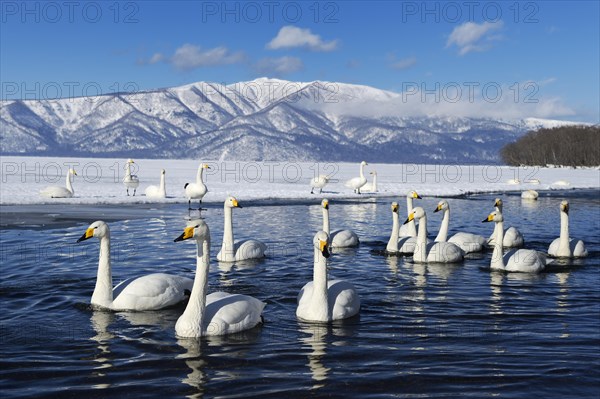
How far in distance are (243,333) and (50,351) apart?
243 cm

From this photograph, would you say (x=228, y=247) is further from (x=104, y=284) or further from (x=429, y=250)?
(x=104, y=284)

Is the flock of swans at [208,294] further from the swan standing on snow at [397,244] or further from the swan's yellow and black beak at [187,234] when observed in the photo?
the swan standing on snow at [397,244]

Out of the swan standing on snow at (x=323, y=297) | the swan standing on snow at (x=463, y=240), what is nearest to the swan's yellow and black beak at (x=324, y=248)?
the swan standing on snow at (x=323, y=297)

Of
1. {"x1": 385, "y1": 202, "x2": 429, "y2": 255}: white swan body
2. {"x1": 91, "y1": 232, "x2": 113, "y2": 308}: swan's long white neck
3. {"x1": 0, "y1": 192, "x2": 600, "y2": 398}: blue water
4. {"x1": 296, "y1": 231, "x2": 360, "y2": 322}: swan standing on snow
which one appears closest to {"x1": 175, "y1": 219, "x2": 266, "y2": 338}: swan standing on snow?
{"x1": 0, "y1": 192, "x2": 600, "y2": 398}: blue water

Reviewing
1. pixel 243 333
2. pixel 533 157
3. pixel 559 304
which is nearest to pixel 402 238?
pixel 559 304

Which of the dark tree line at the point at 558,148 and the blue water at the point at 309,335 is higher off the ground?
the dark tree line at the point at 558,148

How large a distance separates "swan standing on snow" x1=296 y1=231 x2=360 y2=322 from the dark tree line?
11408cm

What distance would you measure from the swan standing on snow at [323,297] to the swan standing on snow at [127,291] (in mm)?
2059

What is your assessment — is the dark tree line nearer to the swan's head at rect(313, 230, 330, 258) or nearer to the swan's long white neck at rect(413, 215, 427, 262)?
the swan's long white neck at rect(413, 215, 427, 262)

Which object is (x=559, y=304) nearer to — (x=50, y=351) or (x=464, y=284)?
(x=464, y=284)

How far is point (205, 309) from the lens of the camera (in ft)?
30.5

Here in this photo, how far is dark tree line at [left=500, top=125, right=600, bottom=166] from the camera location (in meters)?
118

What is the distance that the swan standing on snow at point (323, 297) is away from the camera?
9461mm

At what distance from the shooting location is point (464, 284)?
12.8 m
